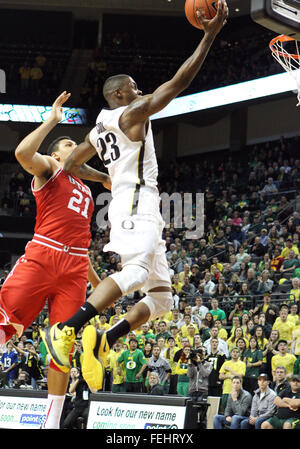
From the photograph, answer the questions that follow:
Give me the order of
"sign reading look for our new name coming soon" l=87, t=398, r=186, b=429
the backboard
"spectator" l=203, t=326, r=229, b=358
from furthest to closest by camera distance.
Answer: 1. "spectator" l=203, t=326, r=229, b=358
2. "sign reading look for our new name coming soon" l=87, t=398, r=186, b=429
3. the backboard

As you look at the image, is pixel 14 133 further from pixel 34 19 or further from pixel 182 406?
pixel 182 406

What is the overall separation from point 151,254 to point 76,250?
2.95ft

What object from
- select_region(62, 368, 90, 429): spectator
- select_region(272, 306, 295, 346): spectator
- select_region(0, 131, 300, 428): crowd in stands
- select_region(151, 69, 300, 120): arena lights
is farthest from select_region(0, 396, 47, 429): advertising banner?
select_region(151, 69, 300, 120): arena lights

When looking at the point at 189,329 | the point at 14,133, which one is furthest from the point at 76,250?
the point at 14,133

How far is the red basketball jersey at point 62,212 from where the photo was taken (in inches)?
205

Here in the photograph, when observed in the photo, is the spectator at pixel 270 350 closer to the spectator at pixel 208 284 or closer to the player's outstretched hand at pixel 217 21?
the spectator at pixel 208 284

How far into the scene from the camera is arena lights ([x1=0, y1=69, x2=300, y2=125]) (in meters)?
21.9

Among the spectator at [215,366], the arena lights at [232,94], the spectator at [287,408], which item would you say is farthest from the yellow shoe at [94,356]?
the arena lights at [232,94]

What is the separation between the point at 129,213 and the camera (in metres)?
4.57

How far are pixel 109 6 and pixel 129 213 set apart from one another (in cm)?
2514

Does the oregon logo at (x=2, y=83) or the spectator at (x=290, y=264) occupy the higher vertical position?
the oregon logo at (x=2, y=83)

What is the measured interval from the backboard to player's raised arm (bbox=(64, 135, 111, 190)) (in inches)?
67.0

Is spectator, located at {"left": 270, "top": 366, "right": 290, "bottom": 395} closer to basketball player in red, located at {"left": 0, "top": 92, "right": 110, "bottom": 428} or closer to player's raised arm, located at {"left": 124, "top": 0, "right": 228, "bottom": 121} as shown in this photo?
basketball player in red, located at {"left": 0, "top": 92, "right": 110, "bottom": 428}

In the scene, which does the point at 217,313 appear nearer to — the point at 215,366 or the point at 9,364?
the point at 215,366
